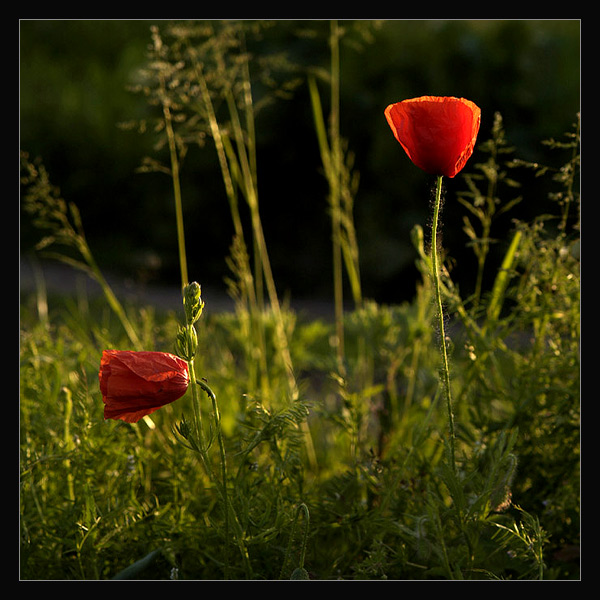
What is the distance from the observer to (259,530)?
1268mm

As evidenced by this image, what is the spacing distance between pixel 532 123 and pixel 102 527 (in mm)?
2680

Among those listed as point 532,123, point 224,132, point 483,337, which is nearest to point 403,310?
point 483,337

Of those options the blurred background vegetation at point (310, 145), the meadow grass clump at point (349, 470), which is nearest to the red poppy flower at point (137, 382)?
the meadow grass clump at point (349, 470)

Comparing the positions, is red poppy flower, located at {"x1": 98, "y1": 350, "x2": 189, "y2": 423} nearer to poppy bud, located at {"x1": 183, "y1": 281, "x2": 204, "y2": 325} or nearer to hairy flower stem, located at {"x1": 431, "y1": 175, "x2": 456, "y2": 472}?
poppy bud, located at {"x1": 183, "y1": 281, "x2": 204, "y2": 325}

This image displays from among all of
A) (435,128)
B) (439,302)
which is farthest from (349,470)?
(435,128)

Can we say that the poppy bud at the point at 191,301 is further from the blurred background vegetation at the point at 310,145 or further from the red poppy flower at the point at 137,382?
the blurred background vegetation at the point at 310,145

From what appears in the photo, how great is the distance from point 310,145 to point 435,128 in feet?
9.32

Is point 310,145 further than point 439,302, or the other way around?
point 310,145

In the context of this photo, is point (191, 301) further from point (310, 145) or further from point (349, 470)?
point (310, 145)

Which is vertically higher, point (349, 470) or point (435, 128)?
point (435, 128)

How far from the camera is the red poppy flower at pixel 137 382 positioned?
0.99 m

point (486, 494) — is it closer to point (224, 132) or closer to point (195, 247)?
point (224, 132)

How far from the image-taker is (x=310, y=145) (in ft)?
12.5

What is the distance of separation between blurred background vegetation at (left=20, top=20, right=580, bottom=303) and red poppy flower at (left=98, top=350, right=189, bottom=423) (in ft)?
7.17
